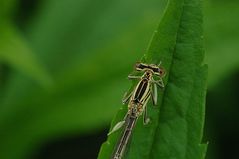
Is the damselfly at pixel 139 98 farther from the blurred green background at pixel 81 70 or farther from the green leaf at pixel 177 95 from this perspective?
the blurred green background at pixel 81 70

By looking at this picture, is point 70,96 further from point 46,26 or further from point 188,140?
point 188,140

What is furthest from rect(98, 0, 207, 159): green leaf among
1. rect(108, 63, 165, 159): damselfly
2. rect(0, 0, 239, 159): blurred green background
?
rect(0, 0, 239, 159): blurred green background

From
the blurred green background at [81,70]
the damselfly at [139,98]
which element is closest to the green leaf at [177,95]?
the damselfly at [139,98]

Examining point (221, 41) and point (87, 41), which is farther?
point (87, 41)

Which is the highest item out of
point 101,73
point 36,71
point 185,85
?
point 101,73

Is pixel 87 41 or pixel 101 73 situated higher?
pixel 87 41

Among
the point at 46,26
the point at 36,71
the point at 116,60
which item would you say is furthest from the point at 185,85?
the point at 46,26
